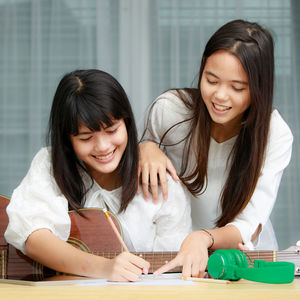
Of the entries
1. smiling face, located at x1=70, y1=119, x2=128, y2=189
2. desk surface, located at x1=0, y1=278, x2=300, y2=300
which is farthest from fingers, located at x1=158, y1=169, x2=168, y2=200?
desk surface, located at x1=0, y1=278, x2=300, y2=300

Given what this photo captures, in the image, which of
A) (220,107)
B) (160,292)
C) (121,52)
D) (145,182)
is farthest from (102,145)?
(121,52)

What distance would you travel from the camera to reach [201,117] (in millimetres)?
1567

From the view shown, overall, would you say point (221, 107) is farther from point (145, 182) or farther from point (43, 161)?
point (43, 161)

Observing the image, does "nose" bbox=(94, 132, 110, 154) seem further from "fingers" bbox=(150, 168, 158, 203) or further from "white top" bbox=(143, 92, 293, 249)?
"white top" bbox=(143, 92, 293, 249)

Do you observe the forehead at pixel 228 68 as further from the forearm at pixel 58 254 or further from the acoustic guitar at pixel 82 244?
the forearm at pixel 58 254

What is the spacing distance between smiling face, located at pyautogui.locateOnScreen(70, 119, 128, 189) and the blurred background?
5.33 ft

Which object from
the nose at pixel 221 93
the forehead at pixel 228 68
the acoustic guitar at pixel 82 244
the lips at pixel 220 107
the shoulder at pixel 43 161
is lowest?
the acoustic guitar at pixel 82 244

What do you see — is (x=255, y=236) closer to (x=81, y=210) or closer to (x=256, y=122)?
(x=256, y=122)

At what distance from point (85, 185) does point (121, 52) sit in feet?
5.40

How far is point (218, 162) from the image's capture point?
1643 millimetres

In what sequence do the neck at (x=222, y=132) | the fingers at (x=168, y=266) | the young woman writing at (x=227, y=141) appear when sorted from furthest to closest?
1. the neck at (x=222, y=132)
2. the young woman writing at (x=227, y=141)
3. the fingers at (x=168, y=266)

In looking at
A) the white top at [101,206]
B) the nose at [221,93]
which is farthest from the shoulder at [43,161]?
the nose at [221,93]

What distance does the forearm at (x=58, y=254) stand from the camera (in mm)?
1202

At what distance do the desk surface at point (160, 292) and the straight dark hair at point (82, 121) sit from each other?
0.52 metres
